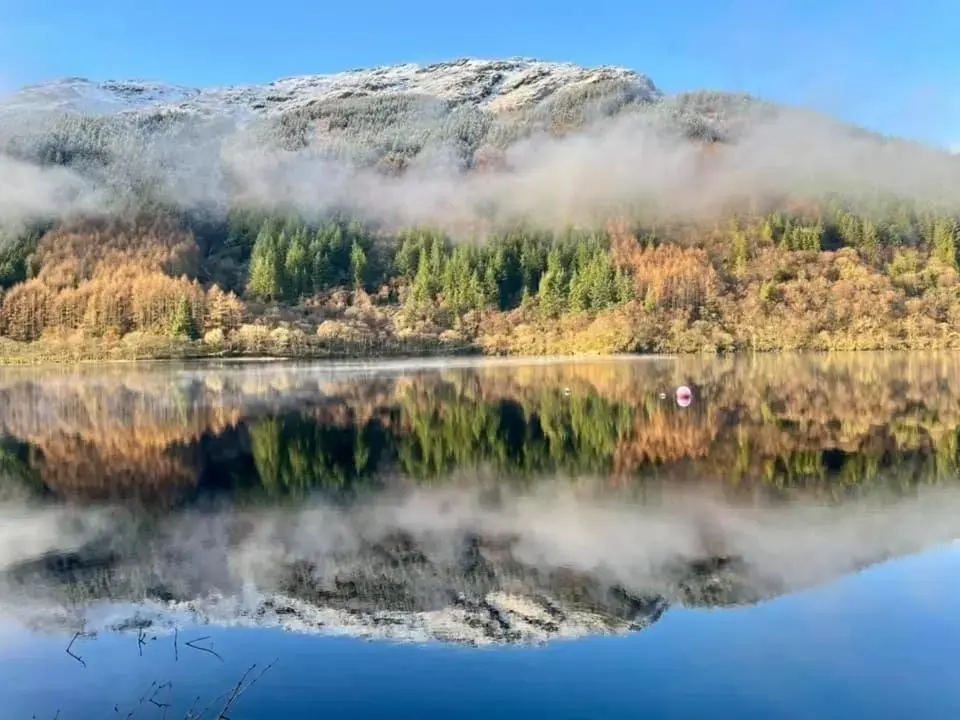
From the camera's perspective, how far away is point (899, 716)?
24.7 feet

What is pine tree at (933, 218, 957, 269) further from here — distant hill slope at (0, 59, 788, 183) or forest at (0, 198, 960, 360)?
distant hill slope at (0, 59, 788, 183)

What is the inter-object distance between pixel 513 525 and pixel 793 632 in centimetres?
600

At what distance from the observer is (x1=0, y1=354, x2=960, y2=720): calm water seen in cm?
831

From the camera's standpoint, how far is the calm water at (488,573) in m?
8.31

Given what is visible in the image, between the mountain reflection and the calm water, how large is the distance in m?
0.08

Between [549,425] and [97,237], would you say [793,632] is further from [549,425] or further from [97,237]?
[97,237]

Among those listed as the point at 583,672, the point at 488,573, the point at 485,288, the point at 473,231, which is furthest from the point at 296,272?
the point at 583,672

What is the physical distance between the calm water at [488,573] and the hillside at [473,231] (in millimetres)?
71097

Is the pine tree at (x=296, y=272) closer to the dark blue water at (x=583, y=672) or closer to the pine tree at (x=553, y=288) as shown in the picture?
the pine tree at (x=553, y=288)

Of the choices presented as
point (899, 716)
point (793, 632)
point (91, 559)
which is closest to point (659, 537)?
point (793, 632)

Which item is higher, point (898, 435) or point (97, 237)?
point (97, 237)

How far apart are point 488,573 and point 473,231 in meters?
122

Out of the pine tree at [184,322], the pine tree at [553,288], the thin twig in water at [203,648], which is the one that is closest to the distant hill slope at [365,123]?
the pine tree at [553,288]

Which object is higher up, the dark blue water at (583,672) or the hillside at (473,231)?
the hillside at (473,231)
